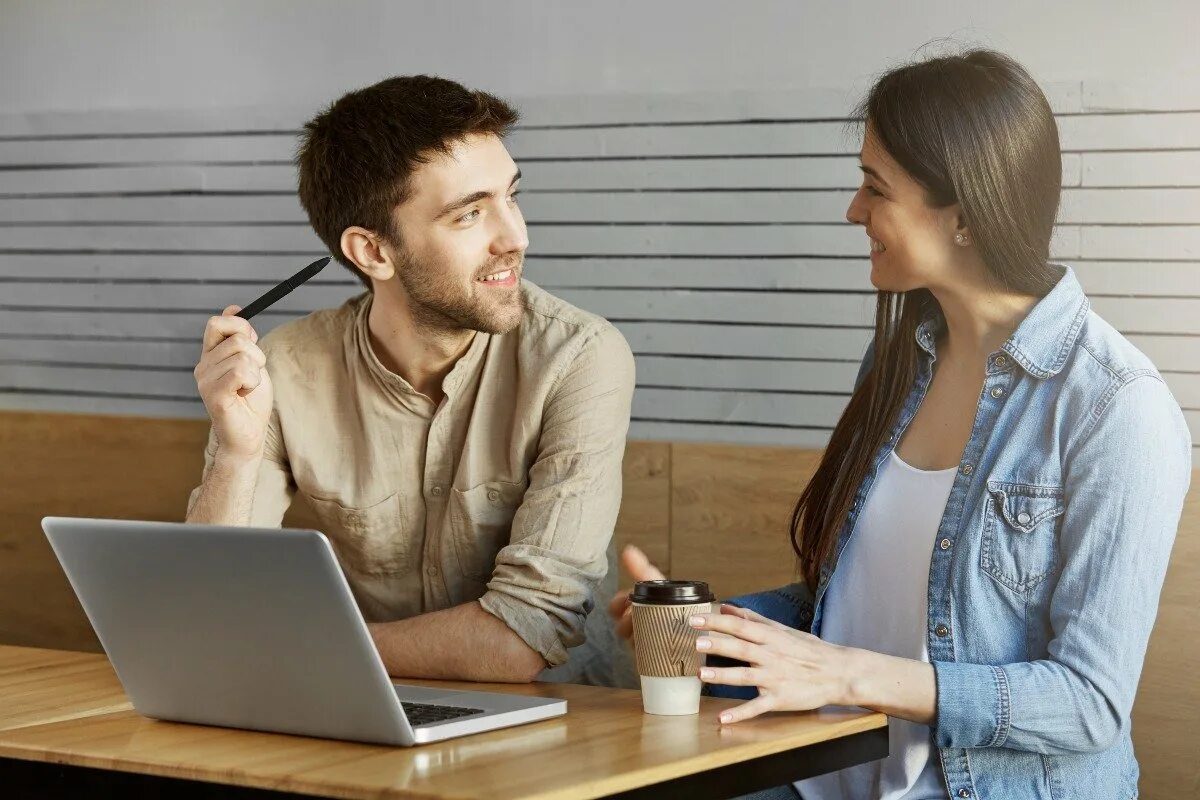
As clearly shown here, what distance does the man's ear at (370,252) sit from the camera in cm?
250

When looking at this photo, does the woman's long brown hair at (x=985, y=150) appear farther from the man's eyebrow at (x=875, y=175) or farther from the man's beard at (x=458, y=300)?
the man's beard at (x=458, y=300)

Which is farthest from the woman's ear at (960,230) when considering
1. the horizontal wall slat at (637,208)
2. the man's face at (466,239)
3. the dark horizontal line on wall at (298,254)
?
the dark horizontal line on wall at (298,254)

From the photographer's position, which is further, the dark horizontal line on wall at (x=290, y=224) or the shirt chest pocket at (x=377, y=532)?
the dark horizontal line on wall at (x=290, y=224)

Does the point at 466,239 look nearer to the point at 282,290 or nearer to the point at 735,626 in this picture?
the point at 282,290

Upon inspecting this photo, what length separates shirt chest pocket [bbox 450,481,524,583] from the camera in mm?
2316

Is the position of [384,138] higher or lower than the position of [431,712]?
higher

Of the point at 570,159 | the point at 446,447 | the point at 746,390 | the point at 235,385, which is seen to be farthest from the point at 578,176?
the point at 235,385

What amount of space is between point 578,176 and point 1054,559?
65.6 inches

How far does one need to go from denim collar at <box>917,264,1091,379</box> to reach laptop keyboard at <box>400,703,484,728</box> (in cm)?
84

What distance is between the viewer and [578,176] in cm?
319

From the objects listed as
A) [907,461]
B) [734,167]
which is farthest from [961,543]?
[734,167]

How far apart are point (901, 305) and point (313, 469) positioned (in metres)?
1.00

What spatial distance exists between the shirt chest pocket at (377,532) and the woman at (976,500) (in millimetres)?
613

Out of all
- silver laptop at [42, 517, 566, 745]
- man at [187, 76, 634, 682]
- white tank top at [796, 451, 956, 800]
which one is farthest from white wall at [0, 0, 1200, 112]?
silver laptop at [42, 517, 566, 745]
